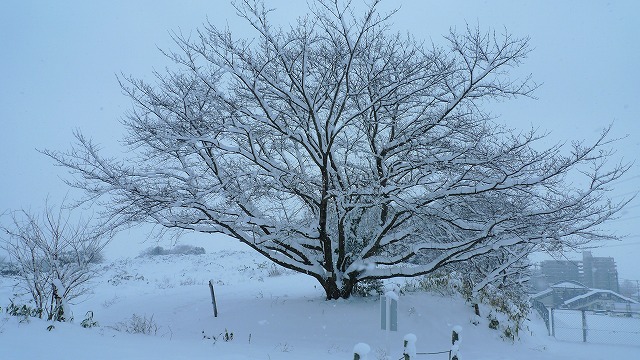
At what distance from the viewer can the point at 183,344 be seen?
725 centimetres

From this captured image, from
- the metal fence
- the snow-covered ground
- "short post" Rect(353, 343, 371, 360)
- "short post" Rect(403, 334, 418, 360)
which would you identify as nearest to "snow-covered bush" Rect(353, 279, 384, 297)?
the snow-covered ground

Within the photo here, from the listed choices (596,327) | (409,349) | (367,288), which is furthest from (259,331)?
(596,327)

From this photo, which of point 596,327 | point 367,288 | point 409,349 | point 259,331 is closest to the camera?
point 409,349

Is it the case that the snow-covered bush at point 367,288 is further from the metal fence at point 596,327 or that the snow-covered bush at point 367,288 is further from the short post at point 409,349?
the metal fence at point 596,327

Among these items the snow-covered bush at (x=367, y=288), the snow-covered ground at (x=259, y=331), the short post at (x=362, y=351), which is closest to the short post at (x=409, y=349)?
the snow-covered ground at (x=259, y=331)

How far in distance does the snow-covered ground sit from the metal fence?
2.81 metres

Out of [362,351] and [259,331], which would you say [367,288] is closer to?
[259,331]

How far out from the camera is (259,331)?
32.4 ft

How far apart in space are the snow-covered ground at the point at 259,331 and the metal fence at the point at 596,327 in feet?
9.22

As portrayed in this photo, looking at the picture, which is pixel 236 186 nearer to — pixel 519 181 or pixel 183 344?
pixel 183 344

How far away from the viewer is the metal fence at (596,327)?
1534cm

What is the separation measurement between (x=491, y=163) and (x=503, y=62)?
2295 mm

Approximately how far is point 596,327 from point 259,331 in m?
32.3

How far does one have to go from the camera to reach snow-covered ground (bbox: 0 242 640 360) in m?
6.29
